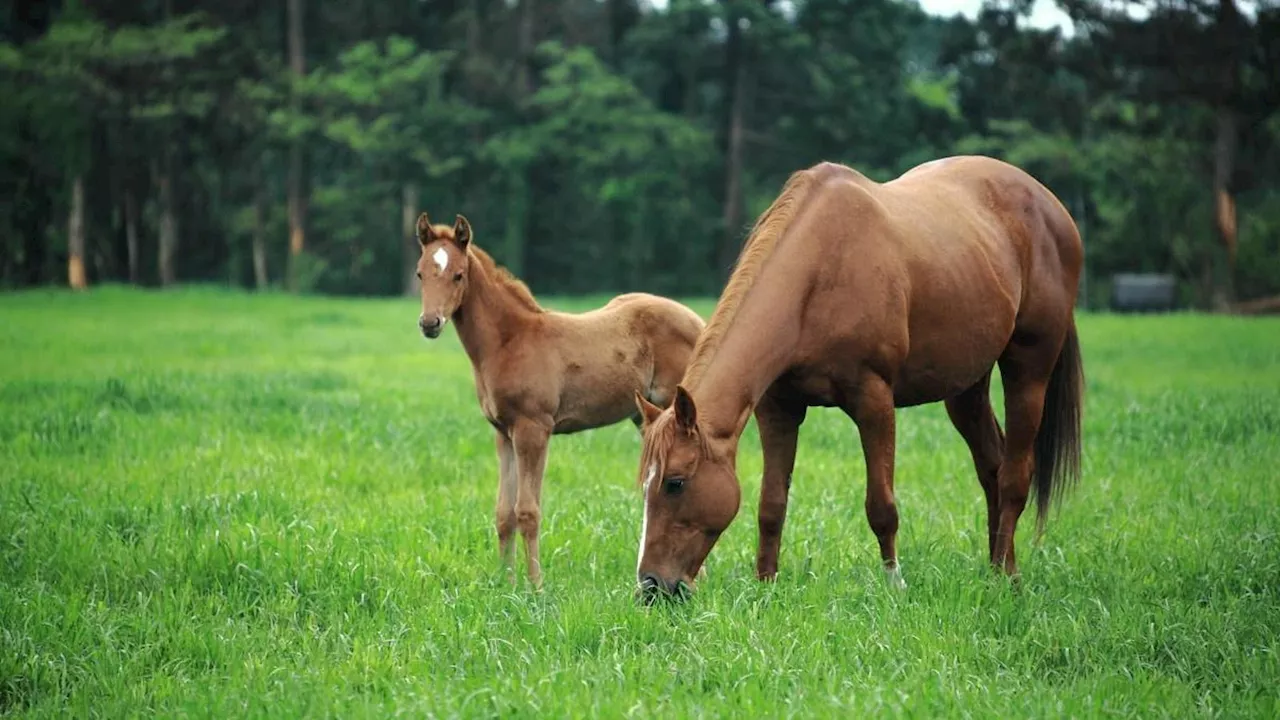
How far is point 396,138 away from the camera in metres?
41.3

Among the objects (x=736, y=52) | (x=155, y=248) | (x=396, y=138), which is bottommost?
(x=155, y=248)

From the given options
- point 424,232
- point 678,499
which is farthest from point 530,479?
point 678,499

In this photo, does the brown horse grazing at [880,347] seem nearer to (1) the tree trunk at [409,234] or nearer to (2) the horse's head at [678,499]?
(2) the horse's head at [678,499]

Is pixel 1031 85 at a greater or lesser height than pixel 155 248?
greater

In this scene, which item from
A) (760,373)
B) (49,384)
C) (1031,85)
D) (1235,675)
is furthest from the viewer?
(1031,85)

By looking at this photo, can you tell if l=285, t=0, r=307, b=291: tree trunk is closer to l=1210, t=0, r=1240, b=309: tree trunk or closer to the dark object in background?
the dark object in background

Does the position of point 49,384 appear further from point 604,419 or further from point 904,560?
point 904,560

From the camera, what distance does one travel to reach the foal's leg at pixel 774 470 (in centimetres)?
588

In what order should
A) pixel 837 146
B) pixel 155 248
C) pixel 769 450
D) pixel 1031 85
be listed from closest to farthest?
pixel 769 450, pixel 1031 85, pixel 837 146, pixel 155 248

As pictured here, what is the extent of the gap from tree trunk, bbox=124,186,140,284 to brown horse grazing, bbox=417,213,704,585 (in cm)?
3761

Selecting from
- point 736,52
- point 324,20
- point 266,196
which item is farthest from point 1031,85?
point 266,196

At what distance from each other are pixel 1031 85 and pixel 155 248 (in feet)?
102

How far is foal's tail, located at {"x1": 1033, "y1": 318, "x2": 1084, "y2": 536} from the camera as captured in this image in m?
7.05

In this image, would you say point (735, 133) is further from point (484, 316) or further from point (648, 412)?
point (648, 412)
